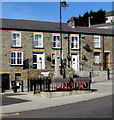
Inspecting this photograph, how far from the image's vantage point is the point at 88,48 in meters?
35.7

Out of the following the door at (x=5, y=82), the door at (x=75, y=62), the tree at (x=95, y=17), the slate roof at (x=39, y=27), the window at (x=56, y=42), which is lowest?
the door at (x=5, y=82)

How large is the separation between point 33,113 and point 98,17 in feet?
250

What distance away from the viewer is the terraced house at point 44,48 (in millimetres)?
31461

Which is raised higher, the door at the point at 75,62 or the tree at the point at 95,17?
the tree at the point at 95,17

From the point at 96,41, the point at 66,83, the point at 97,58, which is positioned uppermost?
the point at 96,41

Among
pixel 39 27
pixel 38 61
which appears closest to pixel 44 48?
pixel 38 61

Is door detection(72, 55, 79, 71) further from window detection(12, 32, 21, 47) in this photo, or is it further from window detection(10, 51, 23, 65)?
window detection(12, 32, 21, 47)

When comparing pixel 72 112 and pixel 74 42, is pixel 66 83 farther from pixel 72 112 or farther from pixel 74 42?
pixel 74 42

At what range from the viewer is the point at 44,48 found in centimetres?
3334

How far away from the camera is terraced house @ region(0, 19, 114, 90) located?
1239 inches

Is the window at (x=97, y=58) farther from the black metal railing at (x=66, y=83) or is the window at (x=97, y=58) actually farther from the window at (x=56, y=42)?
the black metal railing at (x=66, y=83)

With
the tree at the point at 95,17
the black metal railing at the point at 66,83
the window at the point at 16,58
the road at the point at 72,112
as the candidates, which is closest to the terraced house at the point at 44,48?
the window at the point at 16,58

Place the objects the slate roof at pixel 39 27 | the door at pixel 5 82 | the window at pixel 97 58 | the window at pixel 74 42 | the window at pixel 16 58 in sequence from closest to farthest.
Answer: the door at pixel 5 82, the window at pixel 16 58, the slate roof at pixel 39 27, the window at pixel 74 42, the window at pixel 97 58

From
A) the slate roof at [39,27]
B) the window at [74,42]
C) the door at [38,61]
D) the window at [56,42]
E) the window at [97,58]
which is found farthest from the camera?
the window at [97,58]
